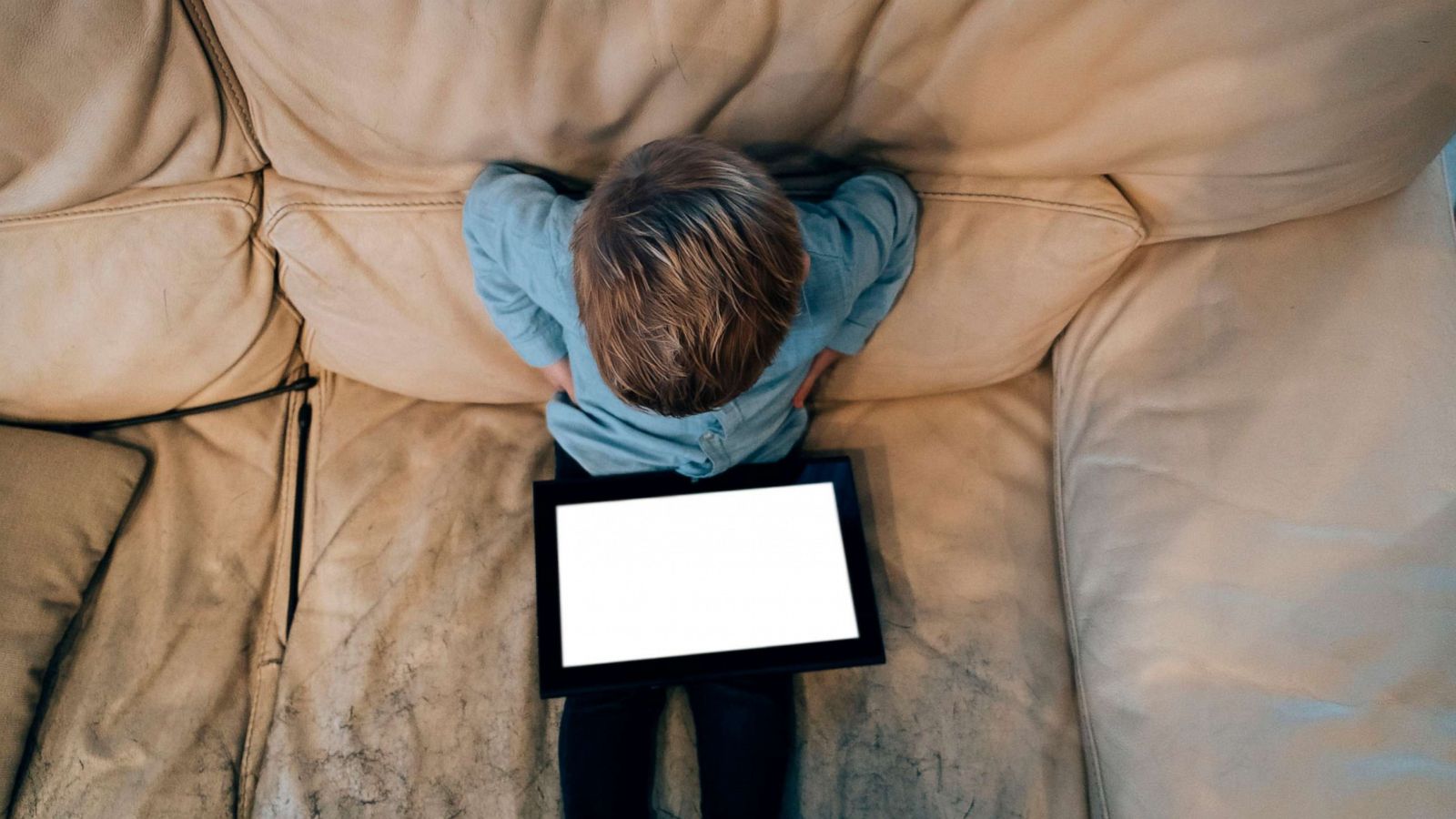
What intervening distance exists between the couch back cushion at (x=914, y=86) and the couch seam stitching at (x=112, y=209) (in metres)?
0.07

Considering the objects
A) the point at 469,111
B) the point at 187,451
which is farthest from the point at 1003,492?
the point at 187,451

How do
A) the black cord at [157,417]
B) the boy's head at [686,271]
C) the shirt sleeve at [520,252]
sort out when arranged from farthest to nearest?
1. the black cord at [157,417]
2. the shirt sleeve at [520,252]
3. the boy's head at [686,271]

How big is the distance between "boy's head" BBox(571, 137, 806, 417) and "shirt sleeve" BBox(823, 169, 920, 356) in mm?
129

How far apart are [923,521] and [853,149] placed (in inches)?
16.2

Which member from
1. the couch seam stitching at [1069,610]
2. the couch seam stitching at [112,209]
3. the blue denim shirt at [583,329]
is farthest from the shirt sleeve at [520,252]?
the couch seam stitching at [1069,610]

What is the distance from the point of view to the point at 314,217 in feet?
2.81

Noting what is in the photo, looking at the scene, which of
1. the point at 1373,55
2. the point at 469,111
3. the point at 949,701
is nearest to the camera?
the point at 1373,55

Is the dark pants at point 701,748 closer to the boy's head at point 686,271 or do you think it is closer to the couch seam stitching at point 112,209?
the boy's head at point 686,271

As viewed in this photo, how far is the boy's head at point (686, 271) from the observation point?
24.5 inches

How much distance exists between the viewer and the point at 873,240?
795 mm

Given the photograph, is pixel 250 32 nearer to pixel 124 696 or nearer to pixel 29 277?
pixel 29 277

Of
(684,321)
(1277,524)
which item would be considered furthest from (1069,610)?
(684,321)

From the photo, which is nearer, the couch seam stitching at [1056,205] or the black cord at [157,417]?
the couch seam stitching at [1056,205]

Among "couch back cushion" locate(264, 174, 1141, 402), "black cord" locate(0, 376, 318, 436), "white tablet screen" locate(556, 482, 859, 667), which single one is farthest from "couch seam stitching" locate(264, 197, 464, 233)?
"white tablet screen" locate(556, 482, 859, 667)
